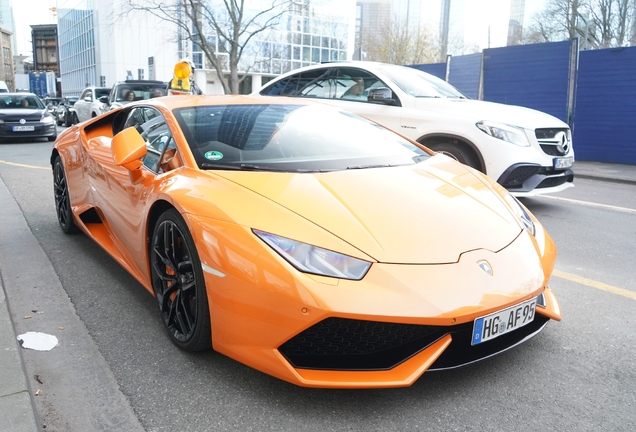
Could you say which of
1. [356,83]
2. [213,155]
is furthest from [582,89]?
[213,155]

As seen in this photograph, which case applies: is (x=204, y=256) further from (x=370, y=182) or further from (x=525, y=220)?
(x=525, y=220)

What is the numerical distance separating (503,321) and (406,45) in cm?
4136

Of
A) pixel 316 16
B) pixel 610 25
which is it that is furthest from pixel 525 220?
pixel 316 16

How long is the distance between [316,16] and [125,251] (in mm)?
59228

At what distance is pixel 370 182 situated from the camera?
2771mm

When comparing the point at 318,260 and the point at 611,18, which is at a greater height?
the point at 611,18

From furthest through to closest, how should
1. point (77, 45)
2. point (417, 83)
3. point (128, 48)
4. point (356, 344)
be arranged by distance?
→ 1. point (77, 45)
2. point (128, 48)
3. point (417, 83)
4. point (356, 344)

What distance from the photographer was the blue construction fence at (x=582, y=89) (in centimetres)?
1137

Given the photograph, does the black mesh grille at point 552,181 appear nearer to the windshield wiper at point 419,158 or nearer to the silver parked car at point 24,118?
the windshield wiper at point 419,158

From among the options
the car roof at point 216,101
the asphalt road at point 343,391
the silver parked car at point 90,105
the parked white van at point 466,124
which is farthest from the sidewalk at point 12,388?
the silver parked car at point 90,105

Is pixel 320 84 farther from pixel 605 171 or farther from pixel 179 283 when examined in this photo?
pixel 605 171

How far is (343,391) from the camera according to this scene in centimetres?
233

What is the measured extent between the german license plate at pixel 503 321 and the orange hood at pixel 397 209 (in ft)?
0.87

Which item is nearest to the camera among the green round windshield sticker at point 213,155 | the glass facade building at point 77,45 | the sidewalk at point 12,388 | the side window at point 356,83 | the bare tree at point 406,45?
the sidewalk at point 12,388
